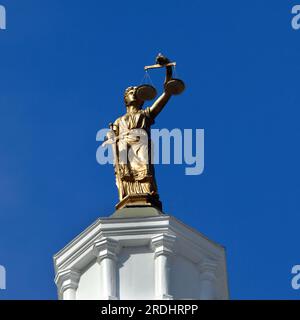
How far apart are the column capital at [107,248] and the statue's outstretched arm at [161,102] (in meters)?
5.37

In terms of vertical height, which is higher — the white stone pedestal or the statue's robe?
the statue's robe

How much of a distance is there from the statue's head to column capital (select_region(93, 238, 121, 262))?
18.7ft

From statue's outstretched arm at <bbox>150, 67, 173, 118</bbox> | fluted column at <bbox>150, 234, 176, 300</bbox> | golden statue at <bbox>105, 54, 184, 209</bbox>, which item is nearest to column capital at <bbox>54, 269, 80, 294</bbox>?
fluted column at <bbox>150, 234, 176, 300</bbox>

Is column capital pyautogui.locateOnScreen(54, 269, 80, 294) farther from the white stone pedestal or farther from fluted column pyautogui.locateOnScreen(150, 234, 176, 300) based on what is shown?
A: fluted column pyautogui.locateOnScreen(150, 234, 176, 300)

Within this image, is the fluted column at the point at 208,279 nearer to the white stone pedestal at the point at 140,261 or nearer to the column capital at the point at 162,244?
the white stone pedestal at the point at 140,261

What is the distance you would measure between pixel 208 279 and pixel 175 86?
5.87 m

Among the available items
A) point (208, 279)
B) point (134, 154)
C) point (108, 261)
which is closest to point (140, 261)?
point (108, 261)

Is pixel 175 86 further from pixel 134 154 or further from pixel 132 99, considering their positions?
pixel 134 154

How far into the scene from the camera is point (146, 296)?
61.3 meters

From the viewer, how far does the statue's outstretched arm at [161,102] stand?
6575 centimetres

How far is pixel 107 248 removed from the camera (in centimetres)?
6203

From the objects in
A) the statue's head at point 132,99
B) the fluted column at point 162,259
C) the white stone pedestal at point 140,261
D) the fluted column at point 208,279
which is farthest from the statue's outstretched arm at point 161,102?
the fluted column at point 208,279

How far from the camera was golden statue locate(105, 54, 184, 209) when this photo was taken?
6438 centimetres
